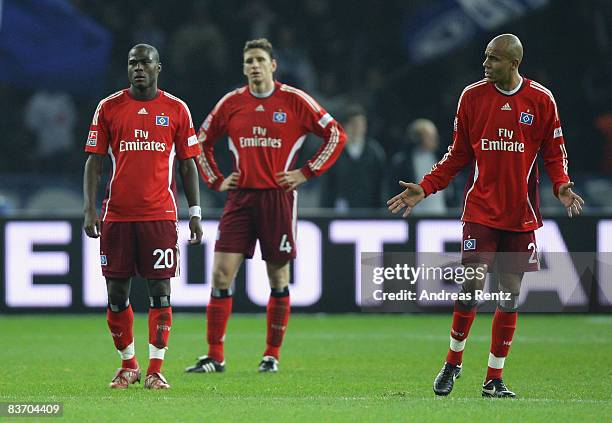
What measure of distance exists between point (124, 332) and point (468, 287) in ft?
7.21

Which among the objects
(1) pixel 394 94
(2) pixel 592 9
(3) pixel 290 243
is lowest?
(3) pixel 290 243

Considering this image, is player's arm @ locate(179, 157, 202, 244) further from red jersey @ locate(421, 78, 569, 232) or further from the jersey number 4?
red jersey @ locate(421, 78, 569, 232)

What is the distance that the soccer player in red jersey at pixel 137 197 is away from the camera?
8.35 meters

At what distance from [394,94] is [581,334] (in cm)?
717

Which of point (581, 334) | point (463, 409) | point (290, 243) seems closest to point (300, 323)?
point (581, 334)

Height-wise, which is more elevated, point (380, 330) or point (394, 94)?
point (394, 94)

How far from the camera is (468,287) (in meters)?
7.96

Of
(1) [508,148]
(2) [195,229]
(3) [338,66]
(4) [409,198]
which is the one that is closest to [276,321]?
(2) [195,229]

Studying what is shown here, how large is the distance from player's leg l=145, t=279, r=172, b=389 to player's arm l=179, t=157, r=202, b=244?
14.3 inches

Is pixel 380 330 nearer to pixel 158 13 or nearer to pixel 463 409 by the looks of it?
pixel 463 409

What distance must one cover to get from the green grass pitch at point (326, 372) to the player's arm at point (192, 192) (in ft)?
3.28

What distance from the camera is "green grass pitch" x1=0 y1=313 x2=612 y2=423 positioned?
7023mm

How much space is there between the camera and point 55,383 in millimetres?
8789

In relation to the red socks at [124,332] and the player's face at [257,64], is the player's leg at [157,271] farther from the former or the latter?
the player's face at [257,64]
